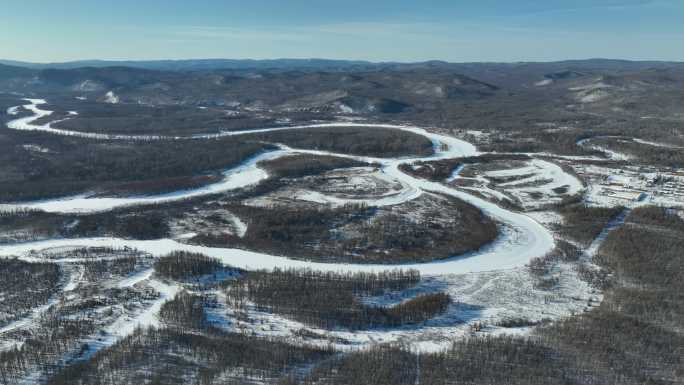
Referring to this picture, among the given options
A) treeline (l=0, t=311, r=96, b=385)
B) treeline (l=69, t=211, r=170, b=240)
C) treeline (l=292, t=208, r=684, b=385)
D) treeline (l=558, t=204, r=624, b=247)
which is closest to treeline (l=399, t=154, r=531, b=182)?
treeline (l=558, t=204, r=624, b=247)

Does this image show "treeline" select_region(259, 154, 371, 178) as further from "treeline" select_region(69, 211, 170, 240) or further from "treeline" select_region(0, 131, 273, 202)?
"treeline" select_region(69, 211, 170, 240)

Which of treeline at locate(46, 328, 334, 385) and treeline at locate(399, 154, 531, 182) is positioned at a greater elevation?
treeline at locate(399, 154, 531, 182)

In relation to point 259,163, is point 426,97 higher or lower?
higher

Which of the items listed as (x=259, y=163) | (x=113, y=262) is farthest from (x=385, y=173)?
(x=113, y=262)

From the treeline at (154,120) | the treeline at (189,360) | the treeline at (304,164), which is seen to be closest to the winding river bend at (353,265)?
the treeline at (304,164)

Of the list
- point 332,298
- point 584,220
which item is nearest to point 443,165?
point 584,220

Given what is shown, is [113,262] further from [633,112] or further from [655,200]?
[633,112]
